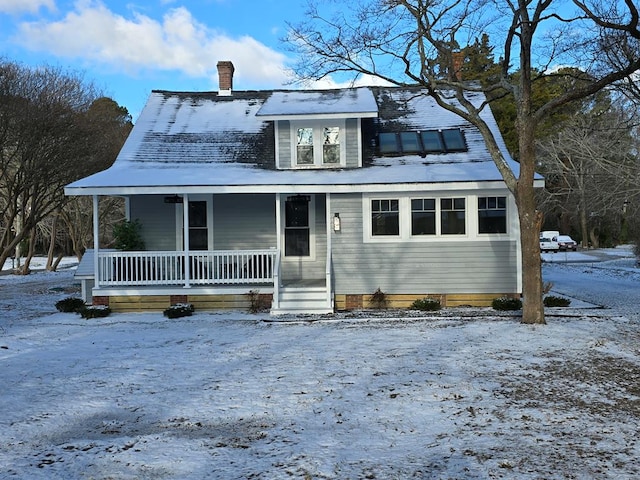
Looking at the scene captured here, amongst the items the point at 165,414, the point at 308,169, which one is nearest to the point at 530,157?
the point at 308,169

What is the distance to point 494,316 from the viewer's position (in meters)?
11.2

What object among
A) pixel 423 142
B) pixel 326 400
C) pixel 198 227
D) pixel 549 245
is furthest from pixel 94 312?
pixel 549 245

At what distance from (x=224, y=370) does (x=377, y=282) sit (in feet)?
20.4

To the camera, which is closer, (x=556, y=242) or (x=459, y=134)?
(x=459, y=134)

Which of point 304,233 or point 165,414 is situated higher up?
Result: point 304,233

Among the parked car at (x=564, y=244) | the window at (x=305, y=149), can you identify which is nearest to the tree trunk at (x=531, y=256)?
the window at (x=305, y=149)

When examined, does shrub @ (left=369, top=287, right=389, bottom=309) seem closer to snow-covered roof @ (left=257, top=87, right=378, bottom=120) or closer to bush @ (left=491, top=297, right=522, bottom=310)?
bush @ (left=491, top=297, right=522, bottom=310)

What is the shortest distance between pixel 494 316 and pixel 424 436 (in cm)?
681

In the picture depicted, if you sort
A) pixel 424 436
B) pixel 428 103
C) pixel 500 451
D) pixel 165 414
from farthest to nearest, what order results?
pixel 428 103
pixel 165 414
pixel 424 436
pixel 500 451

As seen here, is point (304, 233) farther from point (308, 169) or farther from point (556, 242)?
point (556, 242)

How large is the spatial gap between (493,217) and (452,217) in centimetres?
95

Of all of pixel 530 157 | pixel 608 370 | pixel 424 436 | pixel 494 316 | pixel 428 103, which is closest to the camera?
pixel 424 436

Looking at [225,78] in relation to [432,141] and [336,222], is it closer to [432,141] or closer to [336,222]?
[432,141]

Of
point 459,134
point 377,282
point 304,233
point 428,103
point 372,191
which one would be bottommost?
point 377,282
